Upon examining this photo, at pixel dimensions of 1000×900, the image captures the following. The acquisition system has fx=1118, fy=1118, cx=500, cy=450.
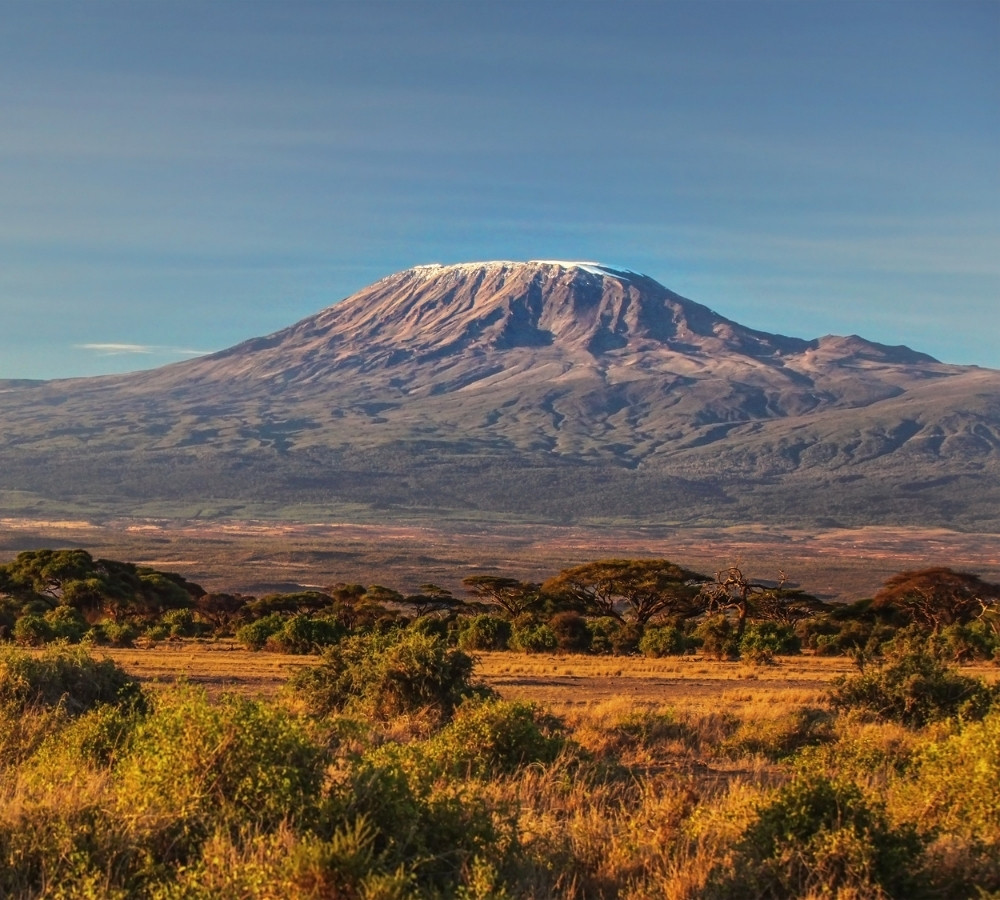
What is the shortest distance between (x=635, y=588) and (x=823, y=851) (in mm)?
38034

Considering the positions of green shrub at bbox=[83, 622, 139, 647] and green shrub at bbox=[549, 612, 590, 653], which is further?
green shrub at bbox=[549, 612, 590, 653]

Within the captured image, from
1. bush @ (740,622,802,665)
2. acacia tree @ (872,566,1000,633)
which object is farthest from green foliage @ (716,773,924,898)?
acacia tree @ (872,566,1000,633)

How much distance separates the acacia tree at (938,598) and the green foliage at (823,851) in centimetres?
3546

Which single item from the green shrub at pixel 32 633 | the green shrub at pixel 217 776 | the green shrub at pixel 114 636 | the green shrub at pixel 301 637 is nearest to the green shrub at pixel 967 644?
the green shrub at pixel 301 637

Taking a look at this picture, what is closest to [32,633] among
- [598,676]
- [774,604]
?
[598,676]

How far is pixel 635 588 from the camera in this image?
4444 cm

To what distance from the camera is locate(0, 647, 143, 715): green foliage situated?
35.0 feet

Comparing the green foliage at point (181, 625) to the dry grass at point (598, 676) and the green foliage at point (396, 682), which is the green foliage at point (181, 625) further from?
the green foliage at point (396, 682)

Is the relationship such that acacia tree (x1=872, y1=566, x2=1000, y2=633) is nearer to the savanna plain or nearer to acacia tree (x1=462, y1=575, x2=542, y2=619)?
acacia tree (x1=462, y1=575, x2=542, y2=619)

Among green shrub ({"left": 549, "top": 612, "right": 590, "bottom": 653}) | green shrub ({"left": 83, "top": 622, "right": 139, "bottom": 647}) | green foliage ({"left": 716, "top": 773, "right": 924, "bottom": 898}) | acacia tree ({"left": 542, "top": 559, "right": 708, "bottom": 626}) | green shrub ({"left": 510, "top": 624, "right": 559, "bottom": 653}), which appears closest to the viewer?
green foliage ({"left": 716, "top": 773, "right": 924, "bottom": 898})

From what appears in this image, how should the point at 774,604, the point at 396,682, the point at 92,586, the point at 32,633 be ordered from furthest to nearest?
the point at 774,604 → the point at 92,586 → the point at 32,633 → the point at 396,682

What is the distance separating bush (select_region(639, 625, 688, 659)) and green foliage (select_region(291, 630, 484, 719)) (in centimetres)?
1757

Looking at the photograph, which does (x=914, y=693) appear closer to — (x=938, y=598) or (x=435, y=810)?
(x=435, y=810)

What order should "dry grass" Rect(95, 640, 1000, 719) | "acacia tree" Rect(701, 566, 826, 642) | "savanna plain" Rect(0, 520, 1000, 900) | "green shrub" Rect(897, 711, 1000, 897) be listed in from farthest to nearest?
"acacia tree" Rect(701, 566, 826, 642)
"dry grass" Rect(95, 640, 1000, 719)
"green shrub" Rect(897, 711, 1000, 897)
"savanna plain" Rect(0, 520, 1000, 900)
